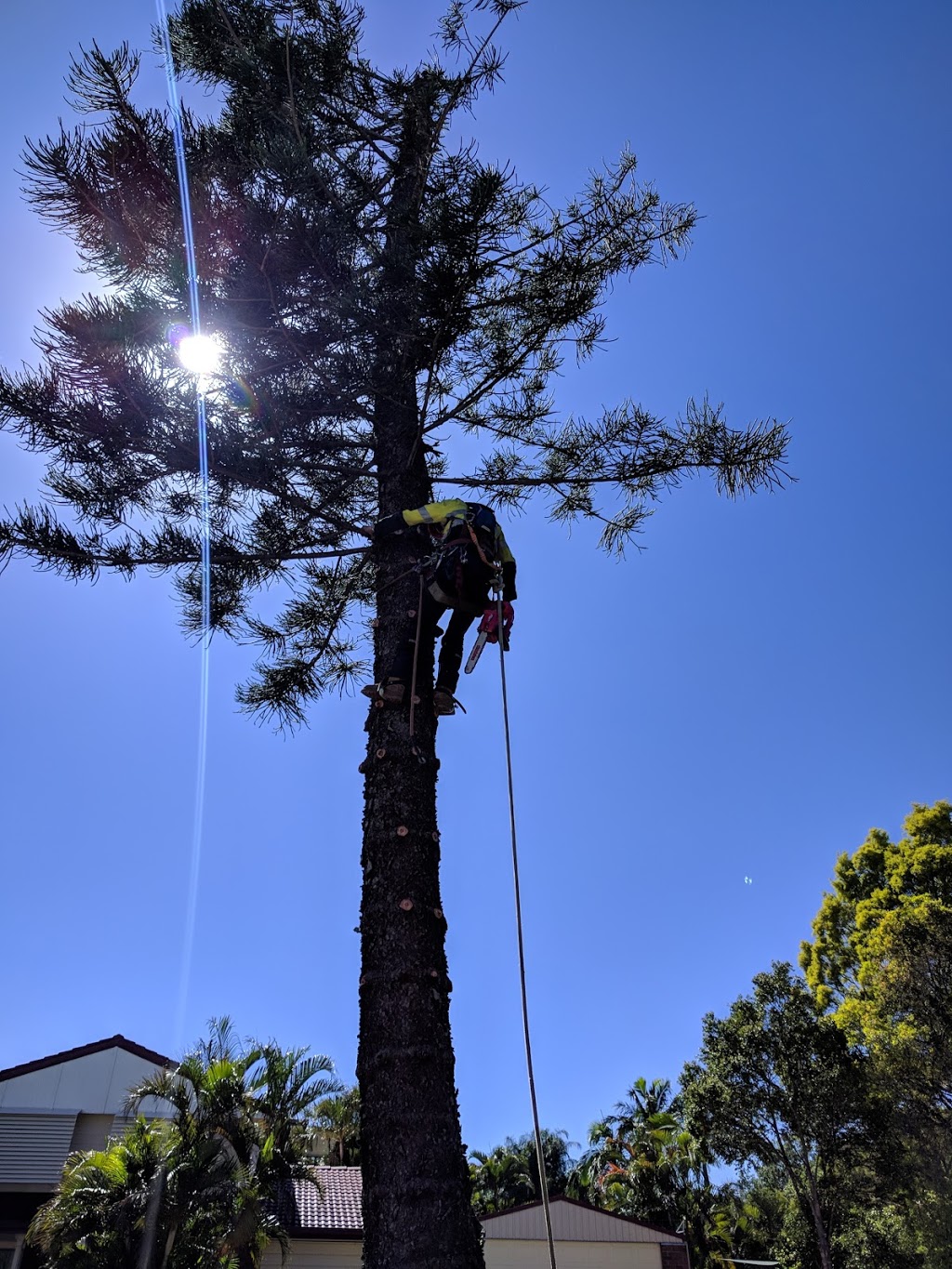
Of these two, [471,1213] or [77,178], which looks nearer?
[471,1213]

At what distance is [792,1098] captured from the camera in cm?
1933

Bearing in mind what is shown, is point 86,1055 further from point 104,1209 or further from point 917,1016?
point 917,1016

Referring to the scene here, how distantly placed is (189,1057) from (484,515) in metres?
10.1

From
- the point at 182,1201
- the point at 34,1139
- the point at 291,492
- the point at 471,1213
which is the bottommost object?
the point at 471,1213

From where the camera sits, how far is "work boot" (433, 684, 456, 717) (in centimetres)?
520

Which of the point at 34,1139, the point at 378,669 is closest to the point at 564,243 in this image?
the point at 378,669

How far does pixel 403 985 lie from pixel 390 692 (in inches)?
58.9

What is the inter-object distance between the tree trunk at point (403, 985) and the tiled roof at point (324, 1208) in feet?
38.3

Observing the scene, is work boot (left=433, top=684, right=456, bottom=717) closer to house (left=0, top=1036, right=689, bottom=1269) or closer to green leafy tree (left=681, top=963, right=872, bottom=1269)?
house (left=0, top=1036, right=689, bottom=1269)

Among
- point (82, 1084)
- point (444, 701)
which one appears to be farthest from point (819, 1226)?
point (444, 701)

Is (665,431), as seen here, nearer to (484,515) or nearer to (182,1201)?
(484,515)

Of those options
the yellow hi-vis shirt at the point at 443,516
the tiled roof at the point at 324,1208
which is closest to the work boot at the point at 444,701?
the yellow hi-vis shirt at the point at 443,516

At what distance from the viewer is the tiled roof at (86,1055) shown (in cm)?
1532

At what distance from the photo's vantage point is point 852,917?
21734mm
